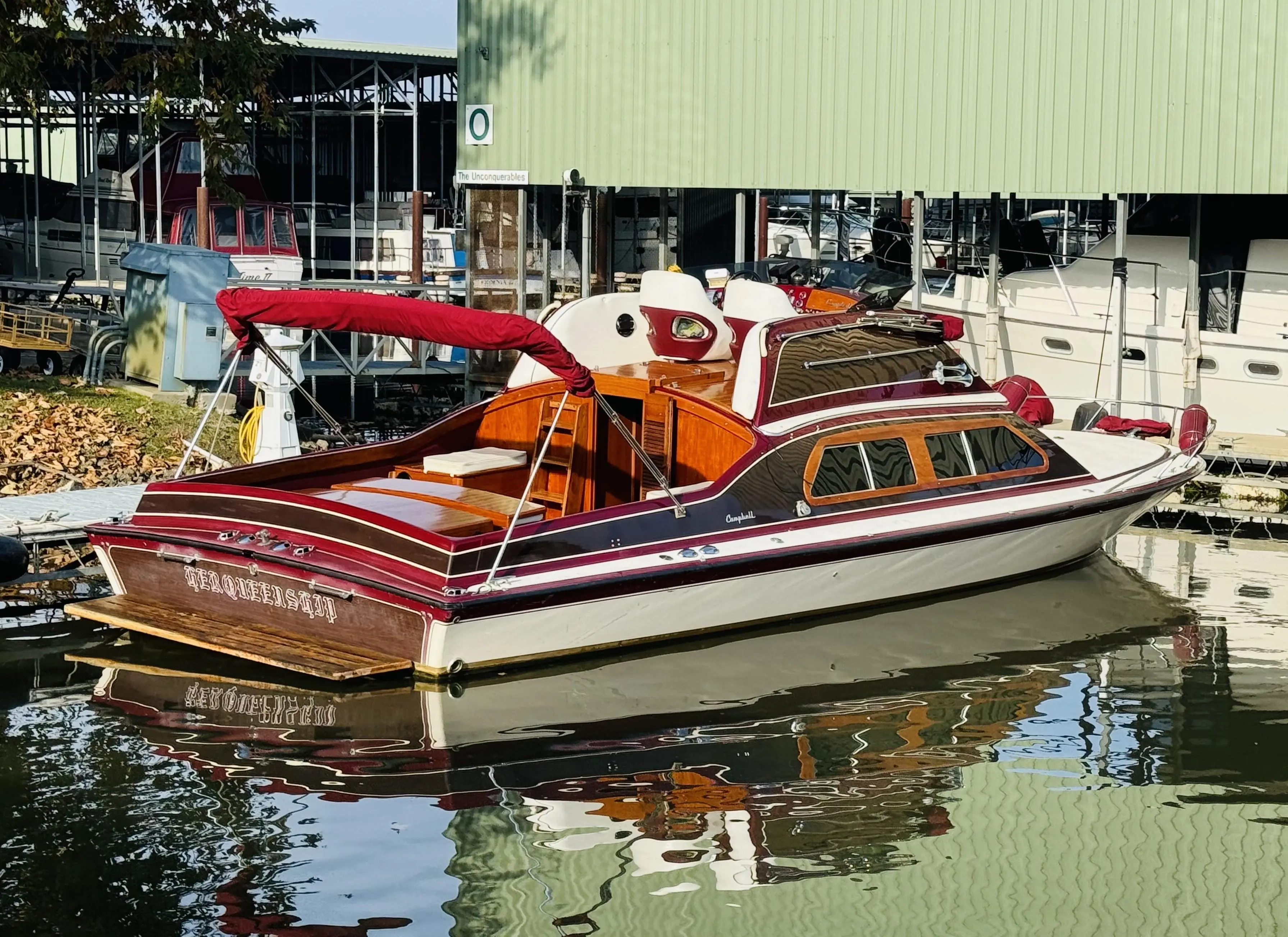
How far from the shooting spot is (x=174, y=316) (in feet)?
68.4

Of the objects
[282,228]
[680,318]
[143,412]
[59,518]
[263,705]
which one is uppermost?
[282,228]

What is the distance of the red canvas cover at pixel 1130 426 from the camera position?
59.6 ft

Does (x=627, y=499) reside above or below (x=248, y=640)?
above

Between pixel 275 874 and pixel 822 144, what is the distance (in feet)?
51.9

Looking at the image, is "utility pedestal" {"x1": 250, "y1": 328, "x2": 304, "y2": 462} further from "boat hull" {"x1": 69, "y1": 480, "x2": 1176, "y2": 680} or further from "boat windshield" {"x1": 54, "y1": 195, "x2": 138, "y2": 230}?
"boat windshield" {"x1": 54, "y1": 195, "x2": 138, "y2": 230}

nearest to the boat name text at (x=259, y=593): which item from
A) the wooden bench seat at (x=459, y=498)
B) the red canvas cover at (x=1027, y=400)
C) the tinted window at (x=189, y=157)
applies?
the wooden bench seat at (x=459, y=498)

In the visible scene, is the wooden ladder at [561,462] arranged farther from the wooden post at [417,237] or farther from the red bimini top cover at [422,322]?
the wooden post at [417,237]

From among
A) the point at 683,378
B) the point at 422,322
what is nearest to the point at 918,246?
the point at 683,378

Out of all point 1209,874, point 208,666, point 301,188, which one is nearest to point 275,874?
point 208,666

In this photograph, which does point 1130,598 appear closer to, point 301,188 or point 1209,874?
point 1209,874

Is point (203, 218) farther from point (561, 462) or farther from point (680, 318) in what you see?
point (561, 462)

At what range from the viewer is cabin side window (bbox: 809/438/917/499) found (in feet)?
45.2

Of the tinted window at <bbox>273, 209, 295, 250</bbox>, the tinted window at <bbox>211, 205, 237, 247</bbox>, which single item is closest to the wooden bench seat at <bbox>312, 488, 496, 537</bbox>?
the tinted window at <bbox>211, 205, 237, 247</bbox>

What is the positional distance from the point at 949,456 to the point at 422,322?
4.87 metres
